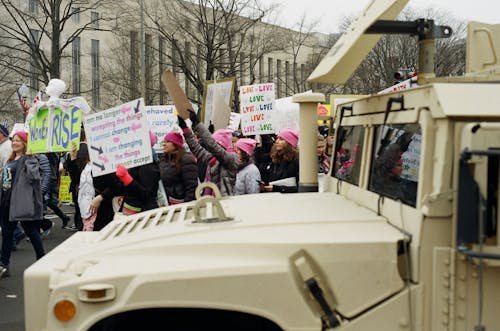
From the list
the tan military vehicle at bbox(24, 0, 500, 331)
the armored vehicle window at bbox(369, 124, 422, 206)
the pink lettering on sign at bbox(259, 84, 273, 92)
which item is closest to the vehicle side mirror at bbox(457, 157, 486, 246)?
the tan military vehicle at bbox(24, 0, 500, 331)

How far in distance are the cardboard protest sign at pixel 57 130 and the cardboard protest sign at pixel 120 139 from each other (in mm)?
1532

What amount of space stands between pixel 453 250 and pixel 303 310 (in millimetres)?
639

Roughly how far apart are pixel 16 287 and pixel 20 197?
1043 millimetres

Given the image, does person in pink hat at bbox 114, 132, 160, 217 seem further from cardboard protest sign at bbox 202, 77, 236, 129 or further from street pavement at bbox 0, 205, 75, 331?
cardboard protest sign at bbox 202, 77, 236, 129

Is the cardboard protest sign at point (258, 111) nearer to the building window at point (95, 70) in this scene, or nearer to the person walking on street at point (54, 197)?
the person walking on street at point (54, 197)

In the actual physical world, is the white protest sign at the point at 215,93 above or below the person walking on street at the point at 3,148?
above

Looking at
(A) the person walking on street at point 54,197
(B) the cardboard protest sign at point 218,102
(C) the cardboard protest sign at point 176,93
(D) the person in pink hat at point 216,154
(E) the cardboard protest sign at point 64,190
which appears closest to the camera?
(C) the cardboard protest sign at point 176,93

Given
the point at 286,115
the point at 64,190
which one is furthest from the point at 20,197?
the point at 286,115

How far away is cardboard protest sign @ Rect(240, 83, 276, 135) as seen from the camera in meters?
11.6

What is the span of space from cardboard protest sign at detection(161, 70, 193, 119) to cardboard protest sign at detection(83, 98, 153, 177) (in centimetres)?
31

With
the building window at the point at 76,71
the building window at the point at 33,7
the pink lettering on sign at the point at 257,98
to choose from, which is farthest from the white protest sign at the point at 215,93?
the building window at the point at 76,71

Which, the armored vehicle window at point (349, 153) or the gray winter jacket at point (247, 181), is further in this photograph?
the gray winter jacket at point (247, 181)

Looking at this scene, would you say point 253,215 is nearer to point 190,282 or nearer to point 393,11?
point 190,282

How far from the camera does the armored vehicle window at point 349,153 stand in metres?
3.95
